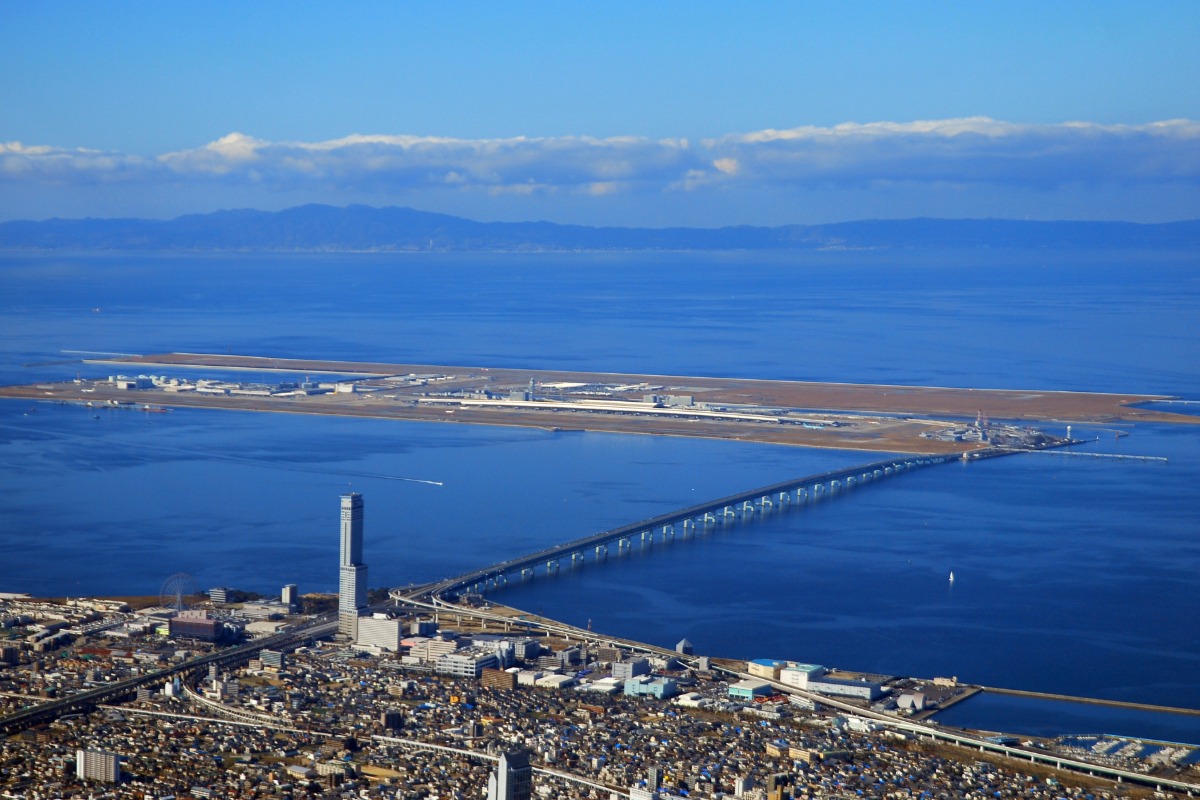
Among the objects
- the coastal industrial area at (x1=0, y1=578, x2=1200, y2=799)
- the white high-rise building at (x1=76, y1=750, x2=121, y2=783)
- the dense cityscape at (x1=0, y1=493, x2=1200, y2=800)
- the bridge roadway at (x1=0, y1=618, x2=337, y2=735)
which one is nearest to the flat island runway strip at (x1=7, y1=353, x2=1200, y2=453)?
the dense cityscape at (x1=0, y1=493, x2=1200, y2=800)

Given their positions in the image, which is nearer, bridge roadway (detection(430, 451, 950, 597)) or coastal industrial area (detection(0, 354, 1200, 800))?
coastal industrial area (detection(0, 354, 1200, 800))

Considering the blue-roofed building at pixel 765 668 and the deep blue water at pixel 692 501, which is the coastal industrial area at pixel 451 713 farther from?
the deep blue water at pixel 692 501

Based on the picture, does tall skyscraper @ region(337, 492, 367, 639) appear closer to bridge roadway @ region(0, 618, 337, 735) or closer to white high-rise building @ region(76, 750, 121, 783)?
bridge roadway @ region(0, 618, 337, 735)

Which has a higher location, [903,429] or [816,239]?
[816,239]

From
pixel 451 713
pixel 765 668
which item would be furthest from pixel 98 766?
pixel 765 668

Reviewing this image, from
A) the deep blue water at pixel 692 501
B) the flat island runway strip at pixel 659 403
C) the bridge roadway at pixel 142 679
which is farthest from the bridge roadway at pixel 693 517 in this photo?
the flat island runway strip at pixel 659 403

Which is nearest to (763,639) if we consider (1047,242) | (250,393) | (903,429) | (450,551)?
(450,551)

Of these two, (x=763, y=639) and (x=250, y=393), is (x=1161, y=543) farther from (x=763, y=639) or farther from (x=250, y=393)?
(x=250, y=393)
